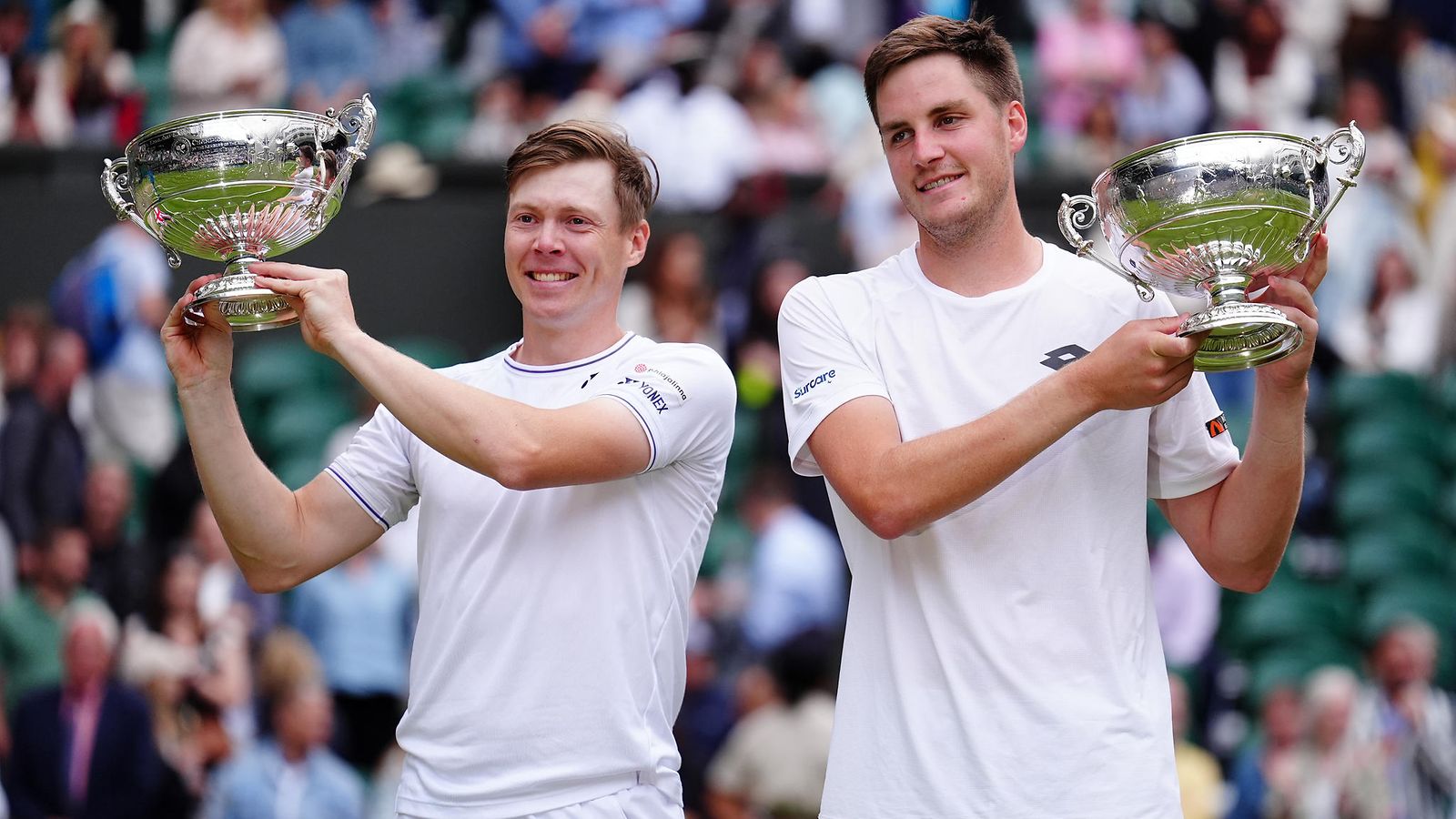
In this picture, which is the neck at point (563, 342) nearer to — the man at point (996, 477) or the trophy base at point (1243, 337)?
the man at point (996, 477)

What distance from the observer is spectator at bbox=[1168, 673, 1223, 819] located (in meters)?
7.82

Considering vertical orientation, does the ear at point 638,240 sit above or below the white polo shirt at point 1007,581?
above

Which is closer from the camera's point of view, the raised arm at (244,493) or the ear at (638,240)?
the raised arm at (244,493)

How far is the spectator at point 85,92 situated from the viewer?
32.0ft

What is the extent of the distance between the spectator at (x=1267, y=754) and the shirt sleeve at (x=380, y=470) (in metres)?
5.72

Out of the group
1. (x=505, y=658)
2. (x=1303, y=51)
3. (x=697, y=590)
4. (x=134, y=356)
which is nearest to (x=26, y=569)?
(x=134, y=356)

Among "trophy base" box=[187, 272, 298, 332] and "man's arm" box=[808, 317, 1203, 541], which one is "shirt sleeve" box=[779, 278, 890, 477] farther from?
"trophy base" box=[187, 272, 298, 332]

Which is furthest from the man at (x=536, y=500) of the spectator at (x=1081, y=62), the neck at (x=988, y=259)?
the spectator at (x=1081, y=62)

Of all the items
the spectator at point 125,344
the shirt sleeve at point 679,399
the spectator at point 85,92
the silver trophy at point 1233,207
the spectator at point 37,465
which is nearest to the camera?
the silver trophy at point 1233,207

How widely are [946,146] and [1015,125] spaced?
206 mm

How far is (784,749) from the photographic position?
722 cm

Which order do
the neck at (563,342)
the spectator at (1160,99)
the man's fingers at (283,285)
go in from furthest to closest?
the spectator at (1160,99) → the neck at (563,342) → the man's fingers at (283,285)

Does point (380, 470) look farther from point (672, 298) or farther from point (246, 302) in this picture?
point (672, 298)

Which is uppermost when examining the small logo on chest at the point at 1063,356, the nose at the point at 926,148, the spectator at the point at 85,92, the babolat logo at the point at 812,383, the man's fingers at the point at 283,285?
the spectator at the point at 85,92
